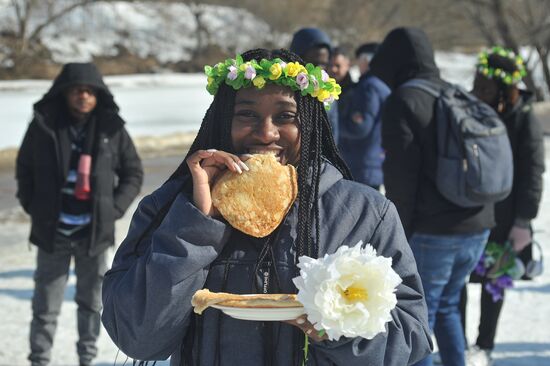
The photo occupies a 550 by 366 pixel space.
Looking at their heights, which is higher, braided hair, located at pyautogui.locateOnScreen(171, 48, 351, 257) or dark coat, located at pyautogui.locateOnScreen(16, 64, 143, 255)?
braided hair, located at pyautogui.locateOnScreen(171, 48, 351, 257)

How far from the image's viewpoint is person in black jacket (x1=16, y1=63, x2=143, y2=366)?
4398mm

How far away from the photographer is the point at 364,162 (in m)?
5.91

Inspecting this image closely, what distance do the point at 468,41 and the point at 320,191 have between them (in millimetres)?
26451

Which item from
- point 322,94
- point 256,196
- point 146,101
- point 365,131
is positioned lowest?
point 146,101

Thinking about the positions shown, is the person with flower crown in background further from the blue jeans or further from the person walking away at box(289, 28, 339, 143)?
the person walking away at box(289, 28, 339, 143)

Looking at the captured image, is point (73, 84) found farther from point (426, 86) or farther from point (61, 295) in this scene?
point (426, 86)

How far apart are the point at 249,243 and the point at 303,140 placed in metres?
0.31

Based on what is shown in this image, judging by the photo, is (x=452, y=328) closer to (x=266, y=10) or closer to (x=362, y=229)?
(x=362, y=229)

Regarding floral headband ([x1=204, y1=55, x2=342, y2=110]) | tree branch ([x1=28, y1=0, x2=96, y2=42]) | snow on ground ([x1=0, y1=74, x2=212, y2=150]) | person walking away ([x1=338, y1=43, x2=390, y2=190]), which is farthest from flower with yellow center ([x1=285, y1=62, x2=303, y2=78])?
tree branch ([x1=28, y1=0, x2=96, y2=42])

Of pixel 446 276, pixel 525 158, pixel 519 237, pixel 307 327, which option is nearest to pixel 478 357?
pixel 519 237

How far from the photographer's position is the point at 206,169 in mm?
1941

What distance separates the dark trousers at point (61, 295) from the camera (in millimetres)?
4402

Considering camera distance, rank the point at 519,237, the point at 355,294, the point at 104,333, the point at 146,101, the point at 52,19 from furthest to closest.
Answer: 1. the point at 52,19
2. the point at 146,101
3. the point at 104,333
4. the point at 519,237
5. the point at 355,294

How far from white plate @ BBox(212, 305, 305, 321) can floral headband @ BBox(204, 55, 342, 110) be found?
0.59 metres
